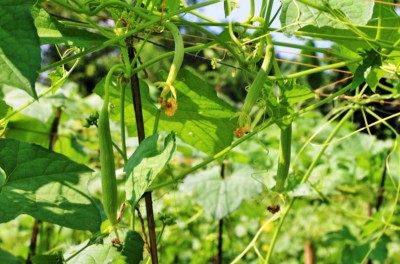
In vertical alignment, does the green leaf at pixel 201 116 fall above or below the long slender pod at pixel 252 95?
below

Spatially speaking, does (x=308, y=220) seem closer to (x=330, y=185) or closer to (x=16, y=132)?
(x=330, y=185)

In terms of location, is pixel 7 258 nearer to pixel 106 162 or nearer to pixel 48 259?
pixel 48 259

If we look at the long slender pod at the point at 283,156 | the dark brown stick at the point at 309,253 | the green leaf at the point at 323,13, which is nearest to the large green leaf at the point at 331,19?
the green leaf at the point at 323,13

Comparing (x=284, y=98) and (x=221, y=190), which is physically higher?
(x=284, y=98)

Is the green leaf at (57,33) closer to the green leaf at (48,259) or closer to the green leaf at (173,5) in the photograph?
the green leaf at (173,5)

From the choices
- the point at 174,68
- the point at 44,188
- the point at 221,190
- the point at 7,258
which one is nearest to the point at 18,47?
the point at 174,68

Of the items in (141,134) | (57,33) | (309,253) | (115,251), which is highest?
(57,33)

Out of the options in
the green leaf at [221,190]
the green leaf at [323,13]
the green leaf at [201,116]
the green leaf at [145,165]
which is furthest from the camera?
the green leaf at [221,190]
